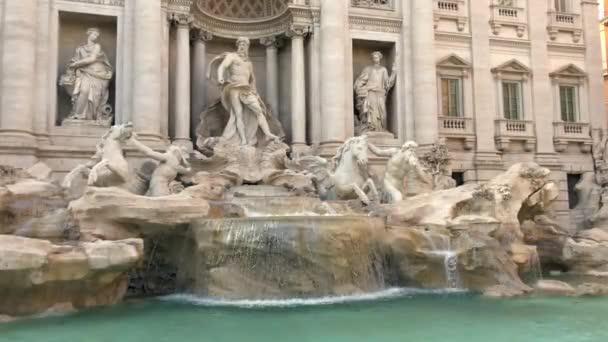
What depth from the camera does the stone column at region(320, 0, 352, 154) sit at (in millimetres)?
17953

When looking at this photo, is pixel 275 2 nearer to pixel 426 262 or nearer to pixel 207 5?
pixel 207 5

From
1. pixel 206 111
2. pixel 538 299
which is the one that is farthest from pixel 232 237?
pixel 206 111

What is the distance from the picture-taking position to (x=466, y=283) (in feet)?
37.9

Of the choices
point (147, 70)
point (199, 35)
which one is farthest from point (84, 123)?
point (199, 35)

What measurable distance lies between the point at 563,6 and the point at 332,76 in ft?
36.1

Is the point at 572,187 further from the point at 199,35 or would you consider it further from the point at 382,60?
the point at 199,35

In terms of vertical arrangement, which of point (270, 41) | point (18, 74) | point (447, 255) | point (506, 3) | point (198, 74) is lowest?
point (447, 255)

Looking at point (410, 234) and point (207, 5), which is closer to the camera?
point (410, 234)

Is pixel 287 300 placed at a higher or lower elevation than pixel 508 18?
lower

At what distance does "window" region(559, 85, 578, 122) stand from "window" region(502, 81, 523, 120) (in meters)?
1.87

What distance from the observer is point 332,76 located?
18172 millimetres

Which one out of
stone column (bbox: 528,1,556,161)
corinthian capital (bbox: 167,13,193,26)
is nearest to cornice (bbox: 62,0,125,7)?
corinthian capital (bbox: 167,13,193,26)

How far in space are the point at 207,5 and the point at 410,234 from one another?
11267mm

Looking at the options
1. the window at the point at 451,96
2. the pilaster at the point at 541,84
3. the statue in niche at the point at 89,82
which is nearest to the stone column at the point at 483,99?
the window at the point at 451,96
